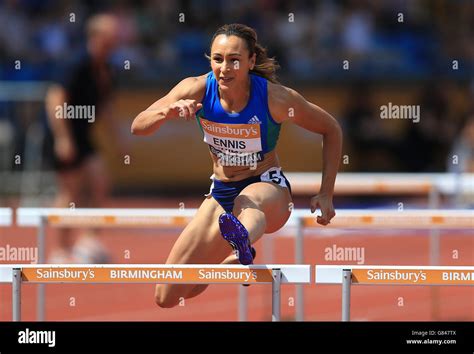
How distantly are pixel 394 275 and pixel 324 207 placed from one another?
88 centimetres

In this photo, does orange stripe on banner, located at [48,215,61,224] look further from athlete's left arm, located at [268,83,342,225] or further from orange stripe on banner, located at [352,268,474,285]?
orange stripe on banner, located at [352,268,474,285]

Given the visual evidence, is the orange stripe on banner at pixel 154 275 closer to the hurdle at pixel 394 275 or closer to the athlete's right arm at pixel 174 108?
the hurdle at pixel 394 275

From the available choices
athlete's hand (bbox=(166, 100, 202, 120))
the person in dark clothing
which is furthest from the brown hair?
the person in dark clothing

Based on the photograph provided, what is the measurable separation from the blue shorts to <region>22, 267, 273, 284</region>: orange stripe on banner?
1.00 m

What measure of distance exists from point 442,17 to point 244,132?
12729 mm

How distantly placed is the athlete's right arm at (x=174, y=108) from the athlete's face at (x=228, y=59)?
0.16 metres

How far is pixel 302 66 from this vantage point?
17906 mm

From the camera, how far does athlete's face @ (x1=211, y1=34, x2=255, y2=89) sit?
20.4ft

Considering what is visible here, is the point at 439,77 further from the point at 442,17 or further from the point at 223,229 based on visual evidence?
the point at 223,229

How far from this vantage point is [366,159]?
17.4m

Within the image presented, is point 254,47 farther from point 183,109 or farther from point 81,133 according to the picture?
point 81,133

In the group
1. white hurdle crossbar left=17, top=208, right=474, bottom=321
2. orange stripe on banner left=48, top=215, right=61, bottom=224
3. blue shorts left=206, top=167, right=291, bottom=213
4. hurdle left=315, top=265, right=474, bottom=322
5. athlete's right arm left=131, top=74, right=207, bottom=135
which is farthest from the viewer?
orange stripe on banner left=48, top=215, right=61, bottom=224
